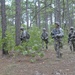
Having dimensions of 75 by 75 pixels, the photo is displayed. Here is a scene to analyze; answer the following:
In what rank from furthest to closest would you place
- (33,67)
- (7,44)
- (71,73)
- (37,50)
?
(7,44) → (37,50) → (33,67) → (71,73)

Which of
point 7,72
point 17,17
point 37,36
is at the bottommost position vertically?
point 7,72

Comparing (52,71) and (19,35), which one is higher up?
(19,35)

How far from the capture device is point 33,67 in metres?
10.1

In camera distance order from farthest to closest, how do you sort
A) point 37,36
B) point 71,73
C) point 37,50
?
point 37,36, point 37,50, point 71,73

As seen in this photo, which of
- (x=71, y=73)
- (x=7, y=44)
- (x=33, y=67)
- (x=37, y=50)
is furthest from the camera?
(x=7, y=44)

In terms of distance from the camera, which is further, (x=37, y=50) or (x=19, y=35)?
(x=19, y=35)

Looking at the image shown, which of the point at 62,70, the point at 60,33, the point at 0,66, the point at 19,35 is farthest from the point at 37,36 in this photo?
the point at 62,70

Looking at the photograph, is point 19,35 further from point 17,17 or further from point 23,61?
point 23,61

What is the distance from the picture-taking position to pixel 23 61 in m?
11.8

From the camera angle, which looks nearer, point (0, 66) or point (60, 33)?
point (0, 66)

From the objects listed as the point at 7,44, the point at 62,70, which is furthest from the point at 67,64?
the point at 7,44

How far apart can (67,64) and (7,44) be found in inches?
174

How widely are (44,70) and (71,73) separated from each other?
1.10m

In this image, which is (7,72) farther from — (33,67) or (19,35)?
(19,35)
